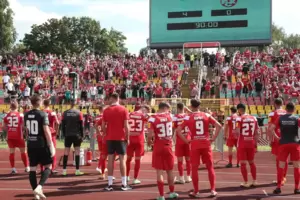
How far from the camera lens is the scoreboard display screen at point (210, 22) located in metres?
35.5

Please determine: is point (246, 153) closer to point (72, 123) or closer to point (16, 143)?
point (72, 123)

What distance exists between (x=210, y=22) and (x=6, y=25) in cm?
3791

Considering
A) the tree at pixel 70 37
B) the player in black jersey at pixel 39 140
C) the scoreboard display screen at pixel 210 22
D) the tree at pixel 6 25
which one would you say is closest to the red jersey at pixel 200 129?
the player in black jersey at pixel 39 140

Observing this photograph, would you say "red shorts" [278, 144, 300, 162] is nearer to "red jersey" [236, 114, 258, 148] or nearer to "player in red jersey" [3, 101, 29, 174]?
"red jersey" [236, 114, 258, 148]

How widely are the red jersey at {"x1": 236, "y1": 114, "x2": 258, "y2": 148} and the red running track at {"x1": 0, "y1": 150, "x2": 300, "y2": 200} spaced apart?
1.01 meters

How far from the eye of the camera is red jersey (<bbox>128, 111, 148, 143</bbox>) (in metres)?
10.8

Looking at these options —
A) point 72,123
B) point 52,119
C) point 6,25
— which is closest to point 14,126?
point 52,119

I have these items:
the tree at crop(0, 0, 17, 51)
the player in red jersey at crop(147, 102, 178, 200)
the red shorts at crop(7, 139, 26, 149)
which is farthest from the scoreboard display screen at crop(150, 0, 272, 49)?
the tree at crop(0, 0, 17, 51)

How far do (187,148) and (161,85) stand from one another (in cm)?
1866

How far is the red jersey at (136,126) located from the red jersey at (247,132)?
7.44ft

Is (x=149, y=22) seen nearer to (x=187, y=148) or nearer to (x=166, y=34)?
(x=166, y=34)

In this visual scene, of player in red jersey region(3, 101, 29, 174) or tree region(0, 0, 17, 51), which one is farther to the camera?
tree region(0, 0, 17, 51)

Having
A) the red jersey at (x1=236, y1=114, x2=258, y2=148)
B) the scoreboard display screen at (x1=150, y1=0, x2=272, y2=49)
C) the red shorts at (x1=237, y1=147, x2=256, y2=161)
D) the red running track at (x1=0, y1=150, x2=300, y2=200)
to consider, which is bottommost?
the red running track at (x1=0, y1=150, x2=300, y2=200)

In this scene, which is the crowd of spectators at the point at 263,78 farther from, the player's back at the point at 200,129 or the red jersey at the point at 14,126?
the player's back at the point at 200,129
